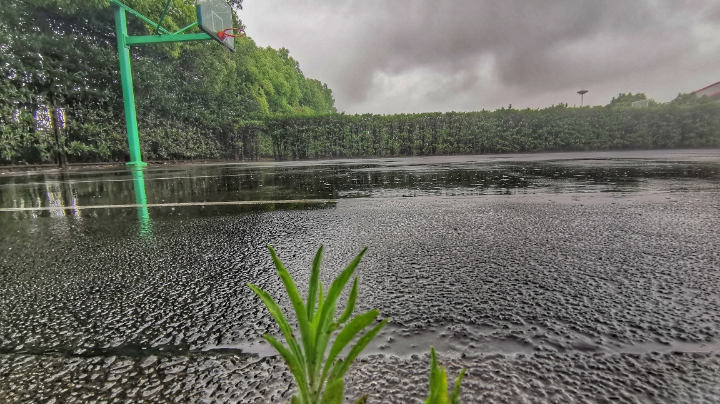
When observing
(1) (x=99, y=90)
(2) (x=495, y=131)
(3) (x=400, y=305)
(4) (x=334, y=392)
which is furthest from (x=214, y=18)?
(4) (x=334, y=392)

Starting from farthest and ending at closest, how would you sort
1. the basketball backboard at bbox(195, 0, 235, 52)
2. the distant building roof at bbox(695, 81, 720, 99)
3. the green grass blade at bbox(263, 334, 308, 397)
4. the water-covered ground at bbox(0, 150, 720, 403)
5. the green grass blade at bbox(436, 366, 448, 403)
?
the distant building roof at bbox(695, 81, 720, 99)
the basketball backboard at bbox(195, 0, 235, 52)
the water-covered ground at bbox(0, 150, 720, 403)
the green grass blade at bbox(263, 334, 308, 397)
the green grass blade at bbox(436, 366, 448, 403)

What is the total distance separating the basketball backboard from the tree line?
2.64 metres

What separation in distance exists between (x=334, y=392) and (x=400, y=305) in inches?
27.2

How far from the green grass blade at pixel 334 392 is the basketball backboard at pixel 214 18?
1295cm

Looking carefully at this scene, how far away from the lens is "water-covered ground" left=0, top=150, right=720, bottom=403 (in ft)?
2.37

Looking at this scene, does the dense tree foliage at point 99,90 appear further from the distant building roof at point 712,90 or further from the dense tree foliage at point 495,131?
the distant building roof at point 712,90

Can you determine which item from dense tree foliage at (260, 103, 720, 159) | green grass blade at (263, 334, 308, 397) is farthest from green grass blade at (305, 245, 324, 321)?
dense tree foliage at (260, 103, 720, 159)

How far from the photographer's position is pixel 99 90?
13.0 metres

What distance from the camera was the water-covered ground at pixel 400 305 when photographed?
722mm

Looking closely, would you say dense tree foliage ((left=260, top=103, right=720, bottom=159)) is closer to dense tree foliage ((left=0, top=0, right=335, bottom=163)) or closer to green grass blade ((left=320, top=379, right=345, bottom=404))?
dense tree foliage ((left=0, top=0, right=335, bottom=163))

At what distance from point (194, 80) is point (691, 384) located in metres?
20.2

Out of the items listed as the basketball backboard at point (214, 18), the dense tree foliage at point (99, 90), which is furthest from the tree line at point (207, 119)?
the basketball backboard at point (214, 18)

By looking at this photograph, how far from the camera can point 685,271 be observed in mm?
1289

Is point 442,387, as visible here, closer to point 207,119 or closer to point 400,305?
point 400,305
